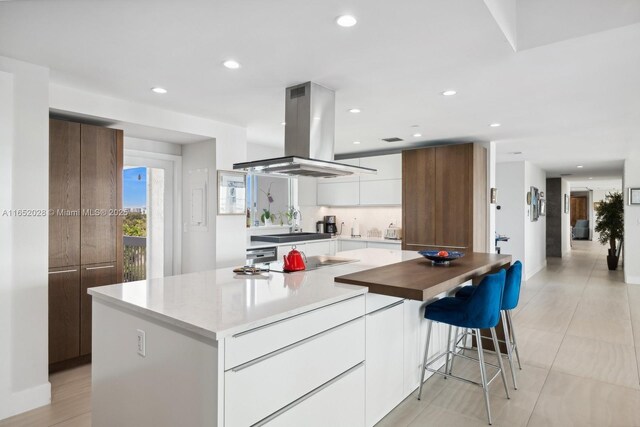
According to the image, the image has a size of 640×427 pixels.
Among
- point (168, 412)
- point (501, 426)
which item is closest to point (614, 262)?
point (501, 426)

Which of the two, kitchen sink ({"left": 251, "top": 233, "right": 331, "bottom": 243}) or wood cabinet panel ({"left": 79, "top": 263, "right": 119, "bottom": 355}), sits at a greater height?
kitchen sink ({"left": 251, "top": 233, "right": 331, "bottom": 243})

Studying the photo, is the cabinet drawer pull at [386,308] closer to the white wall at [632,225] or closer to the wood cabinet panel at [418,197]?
the wood cabinet panel at [418,197]

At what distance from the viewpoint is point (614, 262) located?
8.82 metres

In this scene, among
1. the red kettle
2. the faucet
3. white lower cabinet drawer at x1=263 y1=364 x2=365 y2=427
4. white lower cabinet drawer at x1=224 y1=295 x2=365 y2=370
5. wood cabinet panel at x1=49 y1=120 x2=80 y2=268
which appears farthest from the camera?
the faucet

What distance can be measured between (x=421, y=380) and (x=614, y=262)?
8.51 m

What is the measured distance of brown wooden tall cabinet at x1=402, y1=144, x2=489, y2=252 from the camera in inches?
207

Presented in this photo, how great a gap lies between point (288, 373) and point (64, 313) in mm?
2522

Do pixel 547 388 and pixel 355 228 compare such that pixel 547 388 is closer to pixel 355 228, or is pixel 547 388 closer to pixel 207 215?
pixel 207 215

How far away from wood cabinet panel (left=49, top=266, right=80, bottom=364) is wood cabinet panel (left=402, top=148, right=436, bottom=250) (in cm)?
427

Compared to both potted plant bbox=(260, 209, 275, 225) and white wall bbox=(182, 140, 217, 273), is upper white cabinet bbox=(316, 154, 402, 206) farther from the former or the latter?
white wall bbox=(182, 140, 217, 273)

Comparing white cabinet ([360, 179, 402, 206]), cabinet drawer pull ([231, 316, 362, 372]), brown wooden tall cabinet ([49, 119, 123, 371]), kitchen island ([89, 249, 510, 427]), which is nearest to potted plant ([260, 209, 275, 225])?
white cabinet ([360, 179, 402, 206])

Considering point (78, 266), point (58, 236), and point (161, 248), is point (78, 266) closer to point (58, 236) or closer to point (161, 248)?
point (58, 236)

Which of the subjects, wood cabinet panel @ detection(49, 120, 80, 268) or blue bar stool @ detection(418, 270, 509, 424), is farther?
wood cabinet panel @ detection(49, 120, 80, 268)

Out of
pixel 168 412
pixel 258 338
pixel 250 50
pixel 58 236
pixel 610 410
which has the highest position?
pixel 250 50
